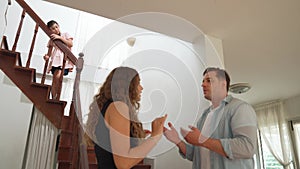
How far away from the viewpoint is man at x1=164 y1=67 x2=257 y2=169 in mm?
840

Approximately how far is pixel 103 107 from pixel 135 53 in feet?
0.78

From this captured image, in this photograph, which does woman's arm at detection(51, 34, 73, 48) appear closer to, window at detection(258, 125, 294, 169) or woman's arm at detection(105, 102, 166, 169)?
woman's arm at detection(105, 102, 166, 169)

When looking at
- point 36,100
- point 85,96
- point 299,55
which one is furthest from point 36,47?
point 299,55

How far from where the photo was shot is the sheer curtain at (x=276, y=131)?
3.65m

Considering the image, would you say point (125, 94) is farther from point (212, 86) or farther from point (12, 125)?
point (12, 125)

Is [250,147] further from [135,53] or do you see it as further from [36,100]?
[36,100]

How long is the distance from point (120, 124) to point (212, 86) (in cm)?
37

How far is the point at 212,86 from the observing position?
2.82ft

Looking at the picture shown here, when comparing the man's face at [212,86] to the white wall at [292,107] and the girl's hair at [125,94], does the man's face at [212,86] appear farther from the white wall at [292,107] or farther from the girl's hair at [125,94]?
the white wall at [292,107]

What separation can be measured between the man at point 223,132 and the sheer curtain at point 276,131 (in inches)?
124

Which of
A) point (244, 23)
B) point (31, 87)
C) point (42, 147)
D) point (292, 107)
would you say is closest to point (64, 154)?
point (42, 147)

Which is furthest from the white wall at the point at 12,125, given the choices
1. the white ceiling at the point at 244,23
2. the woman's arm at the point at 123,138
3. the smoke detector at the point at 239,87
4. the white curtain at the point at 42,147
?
the smoke detector at the point at 239,87

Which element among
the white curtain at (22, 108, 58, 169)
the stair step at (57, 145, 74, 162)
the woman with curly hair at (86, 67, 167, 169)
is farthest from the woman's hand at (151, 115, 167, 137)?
the white curtain at (22, 108, 58, 169)

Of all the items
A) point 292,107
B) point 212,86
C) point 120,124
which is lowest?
point 120,124
